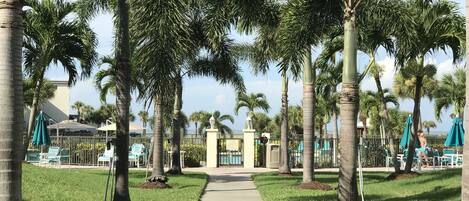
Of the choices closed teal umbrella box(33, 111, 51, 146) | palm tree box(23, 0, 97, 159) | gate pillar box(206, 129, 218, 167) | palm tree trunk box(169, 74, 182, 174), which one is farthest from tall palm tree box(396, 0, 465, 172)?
closed teal umbrella box(33, 111, 51, 146)

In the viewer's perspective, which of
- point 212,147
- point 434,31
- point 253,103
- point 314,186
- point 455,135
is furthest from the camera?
point 253,103

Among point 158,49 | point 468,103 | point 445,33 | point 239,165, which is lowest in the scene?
point 239,165

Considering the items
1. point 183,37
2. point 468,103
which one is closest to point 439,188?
point 183,37

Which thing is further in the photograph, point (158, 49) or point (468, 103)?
point (158, 49)

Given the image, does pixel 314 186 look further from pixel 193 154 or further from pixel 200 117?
pixel 200 117

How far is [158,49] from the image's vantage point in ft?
33.2

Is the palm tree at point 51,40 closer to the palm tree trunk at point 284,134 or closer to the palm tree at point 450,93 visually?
the palm tree trunk at point 284,134

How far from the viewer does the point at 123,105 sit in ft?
37.0

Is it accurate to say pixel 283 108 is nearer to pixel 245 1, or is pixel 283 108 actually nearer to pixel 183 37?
pixel 245 1

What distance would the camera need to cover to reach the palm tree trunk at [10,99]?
645 cm

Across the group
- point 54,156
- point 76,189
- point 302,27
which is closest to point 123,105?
point 76,189

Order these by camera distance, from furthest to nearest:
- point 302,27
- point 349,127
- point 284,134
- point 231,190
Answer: point 284,134, point 231,190, point 302,27, point 349,127

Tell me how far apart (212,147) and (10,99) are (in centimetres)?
2198

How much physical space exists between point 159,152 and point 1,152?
11.2 meters
